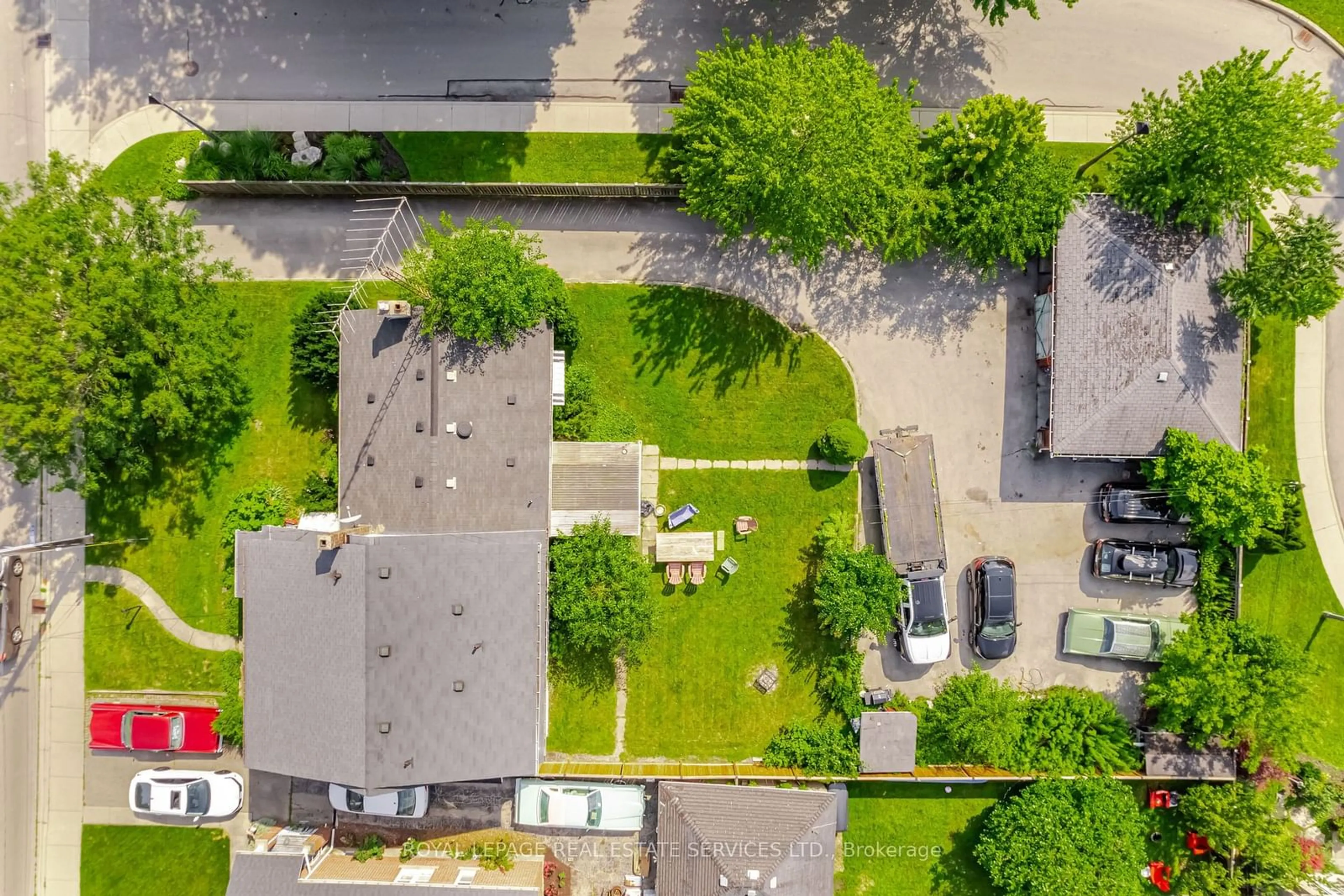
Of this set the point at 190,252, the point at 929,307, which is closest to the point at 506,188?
the point at 190,252

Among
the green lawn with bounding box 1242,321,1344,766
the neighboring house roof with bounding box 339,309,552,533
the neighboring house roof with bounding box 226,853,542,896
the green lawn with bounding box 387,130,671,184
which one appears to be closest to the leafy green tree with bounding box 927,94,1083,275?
the green lawn with bounding box 387,130,671,184

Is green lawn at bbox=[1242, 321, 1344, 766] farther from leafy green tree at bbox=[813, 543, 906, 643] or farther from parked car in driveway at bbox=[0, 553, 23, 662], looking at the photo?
parked car in driveway at bbox=[0, 553, 23, 662]

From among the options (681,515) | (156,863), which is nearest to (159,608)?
(156,863)

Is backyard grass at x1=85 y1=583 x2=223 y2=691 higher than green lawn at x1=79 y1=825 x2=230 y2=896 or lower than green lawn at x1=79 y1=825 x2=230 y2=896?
higher

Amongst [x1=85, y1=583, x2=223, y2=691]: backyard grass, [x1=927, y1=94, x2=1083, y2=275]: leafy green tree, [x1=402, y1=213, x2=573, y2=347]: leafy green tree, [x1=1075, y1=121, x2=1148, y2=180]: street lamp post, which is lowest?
[x1=85, y1=583, x2=223, y2=691]: backyard grass

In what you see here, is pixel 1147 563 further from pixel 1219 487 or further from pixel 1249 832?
pixel 1249 832

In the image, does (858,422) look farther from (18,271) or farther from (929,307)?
(18,271)
